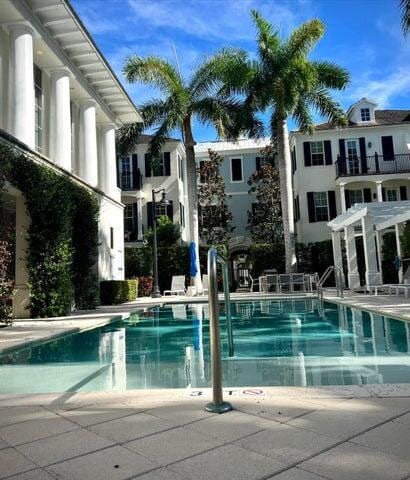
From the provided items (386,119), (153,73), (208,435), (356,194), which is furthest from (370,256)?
(208,435)

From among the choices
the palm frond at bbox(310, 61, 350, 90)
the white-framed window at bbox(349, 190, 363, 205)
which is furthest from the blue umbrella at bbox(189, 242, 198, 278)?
the white-framed window at bbox(349, 190, 363, 205)

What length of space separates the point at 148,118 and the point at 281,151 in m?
6.18

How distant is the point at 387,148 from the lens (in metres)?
26.6

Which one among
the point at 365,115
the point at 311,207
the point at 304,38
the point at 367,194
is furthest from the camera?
the point at 365,115

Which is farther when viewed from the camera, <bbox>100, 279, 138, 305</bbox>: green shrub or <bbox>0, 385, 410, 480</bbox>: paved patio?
<bbox>100, 279, 138, 305</bbox>: green shrub

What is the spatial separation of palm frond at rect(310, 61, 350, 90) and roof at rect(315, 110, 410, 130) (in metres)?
5.40

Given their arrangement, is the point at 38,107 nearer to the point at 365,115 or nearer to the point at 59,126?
the point at 59,126

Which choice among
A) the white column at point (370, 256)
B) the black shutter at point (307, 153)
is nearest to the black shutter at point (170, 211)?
the black shutter at point (307, 153)

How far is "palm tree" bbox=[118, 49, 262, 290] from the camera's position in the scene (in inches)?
805

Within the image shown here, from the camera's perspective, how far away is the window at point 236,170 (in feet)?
102

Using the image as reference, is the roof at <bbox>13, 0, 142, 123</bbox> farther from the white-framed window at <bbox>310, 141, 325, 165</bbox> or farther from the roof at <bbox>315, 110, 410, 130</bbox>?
the roof at <bbox>315, 110, 410, 130</bbox>

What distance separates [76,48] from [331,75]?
11694 millimetres

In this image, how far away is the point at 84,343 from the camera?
27.6ft

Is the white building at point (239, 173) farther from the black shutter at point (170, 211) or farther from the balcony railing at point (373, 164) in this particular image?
the balcony railing at point (373, 164)
